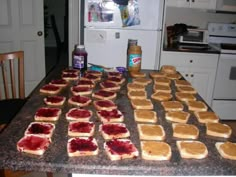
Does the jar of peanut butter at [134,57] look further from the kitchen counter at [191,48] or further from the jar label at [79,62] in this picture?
the kitchen counter at [191,48]

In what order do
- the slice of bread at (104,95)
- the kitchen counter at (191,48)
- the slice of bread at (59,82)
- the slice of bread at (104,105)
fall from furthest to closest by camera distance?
the kitchen counter at (191,48) → the slice of bread at (59,82) → the slice of bread at (104,95) → the slice of bread at (104,105)

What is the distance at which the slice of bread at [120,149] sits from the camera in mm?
855

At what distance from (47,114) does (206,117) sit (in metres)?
0.67

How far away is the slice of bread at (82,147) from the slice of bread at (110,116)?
0.16 m

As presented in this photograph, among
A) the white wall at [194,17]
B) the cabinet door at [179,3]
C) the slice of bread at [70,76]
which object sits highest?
the cabinet door at [179,3]

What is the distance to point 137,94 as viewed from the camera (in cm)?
137

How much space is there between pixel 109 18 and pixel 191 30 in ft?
3.40

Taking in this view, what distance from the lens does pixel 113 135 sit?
3.18 ft

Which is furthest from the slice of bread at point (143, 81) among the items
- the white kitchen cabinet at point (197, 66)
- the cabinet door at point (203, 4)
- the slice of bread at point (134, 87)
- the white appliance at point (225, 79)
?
the cabinet door at point (203, 4)

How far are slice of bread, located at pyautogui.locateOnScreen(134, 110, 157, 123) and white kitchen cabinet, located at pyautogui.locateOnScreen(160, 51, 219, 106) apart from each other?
1798 millimetres

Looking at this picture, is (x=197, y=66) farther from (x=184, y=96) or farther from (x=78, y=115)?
(x=78, y=115)

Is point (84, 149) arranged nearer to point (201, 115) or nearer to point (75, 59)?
point (201, 115)

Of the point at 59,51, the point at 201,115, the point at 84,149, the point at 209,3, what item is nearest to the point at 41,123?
the point at 84,149

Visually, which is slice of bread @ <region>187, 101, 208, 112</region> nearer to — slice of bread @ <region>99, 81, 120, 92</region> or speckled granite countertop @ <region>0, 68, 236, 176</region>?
speckled granite countertop @ <region>0, 68, 236, 176</region>
